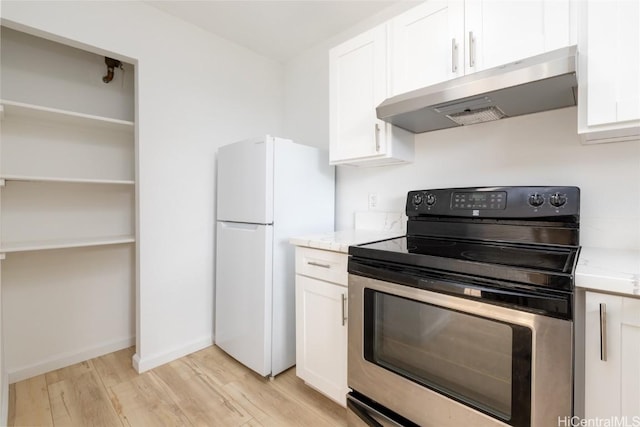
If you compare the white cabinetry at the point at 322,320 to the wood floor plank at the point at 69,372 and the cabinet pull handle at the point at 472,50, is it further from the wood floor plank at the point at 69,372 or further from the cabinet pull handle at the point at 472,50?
the wood floor plank at the point at 69,372

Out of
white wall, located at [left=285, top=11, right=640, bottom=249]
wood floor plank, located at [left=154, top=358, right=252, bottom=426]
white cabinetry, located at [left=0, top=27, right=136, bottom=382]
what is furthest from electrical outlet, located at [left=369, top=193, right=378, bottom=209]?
white cabinetry, located at [left=0, top=27, right=136, bottom=382]

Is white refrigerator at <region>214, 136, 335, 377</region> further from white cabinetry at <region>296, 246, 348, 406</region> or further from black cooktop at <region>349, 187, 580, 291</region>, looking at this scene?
black cooktop at <region>349, 187, 580, 291</region>

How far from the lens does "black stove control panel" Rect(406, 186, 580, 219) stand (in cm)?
122

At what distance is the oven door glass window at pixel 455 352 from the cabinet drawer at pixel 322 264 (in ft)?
0.81

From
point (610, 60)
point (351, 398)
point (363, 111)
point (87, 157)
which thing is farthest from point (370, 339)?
point (87, 157)

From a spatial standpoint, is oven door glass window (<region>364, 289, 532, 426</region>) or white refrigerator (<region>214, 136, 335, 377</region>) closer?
oven door glass window (<region>364, 289, 532, 426</region>)

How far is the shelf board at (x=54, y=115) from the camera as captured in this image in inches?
62.3

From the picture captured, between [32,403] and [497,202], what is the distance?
2686 mm

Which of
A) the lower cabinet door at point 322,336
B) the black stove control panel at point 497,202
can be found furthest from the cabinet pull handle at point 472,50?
the lower cabinet door at point 322,336

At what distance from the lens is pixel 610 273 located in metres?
0.83

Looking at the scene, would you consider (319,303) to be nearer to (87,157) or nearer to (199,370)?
(199,370)

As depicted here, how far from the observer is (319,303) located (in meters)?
1.60

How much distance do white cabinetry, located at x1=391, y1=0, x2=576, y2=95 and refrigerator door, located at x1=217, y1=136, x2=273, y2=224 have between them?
88 cm

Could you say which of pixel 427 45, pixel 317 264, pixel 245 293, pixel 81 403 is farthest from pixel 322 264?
Result: pixel 81 403
